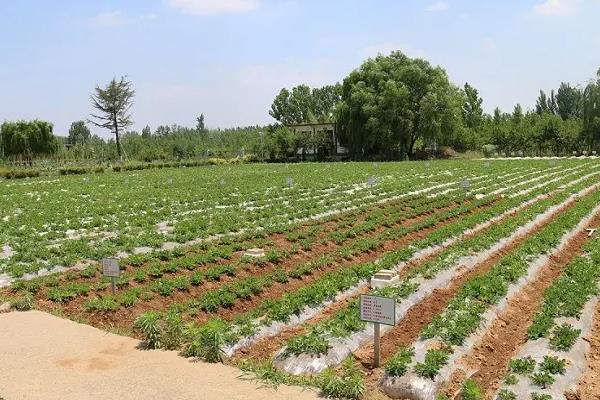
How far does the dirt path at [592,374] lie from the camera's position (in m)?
6.15

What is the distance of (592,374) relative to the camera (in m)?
6.67

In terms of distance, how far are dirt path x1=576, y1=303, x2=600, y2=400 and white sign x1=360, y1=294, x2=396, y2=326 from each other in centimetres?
211

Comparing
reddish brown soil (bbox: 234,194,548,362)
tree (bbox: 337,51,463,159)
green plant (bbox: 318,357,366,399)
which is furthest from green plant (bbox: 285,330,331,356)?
tree (bbox: 337,51,463,159)

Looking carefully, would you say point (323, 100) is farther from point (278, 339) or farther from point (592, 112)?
point (278, 339)

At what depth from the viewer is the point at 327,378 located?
20.2 feet

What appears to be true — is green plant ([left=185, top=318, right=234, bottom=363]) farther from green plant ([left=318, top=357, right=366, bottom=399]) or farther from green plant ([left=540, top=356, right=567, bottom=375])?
green plant ([left=540, top=356, right=567, bottom=375])

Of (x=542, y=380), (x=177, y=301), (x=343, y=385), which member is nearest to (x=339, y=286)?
(x=177, y=301)

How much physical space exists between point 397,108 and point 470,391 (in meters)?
53.0

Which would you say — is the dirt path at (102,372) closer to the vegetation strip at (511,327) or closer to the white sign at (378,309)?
the white sign at (378,309)

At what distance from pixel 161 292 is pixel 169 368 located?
3.12 meters

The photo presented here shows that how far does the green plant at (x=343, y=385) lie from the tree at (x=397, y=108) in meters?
51.8

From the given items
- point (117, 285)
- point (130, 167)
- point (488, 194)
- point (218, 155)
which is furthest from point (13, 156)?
point (117, 285)

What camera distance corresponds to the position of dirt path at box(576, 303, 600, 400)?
615cm

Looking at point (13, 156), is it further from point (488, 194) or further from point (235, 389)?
point (235, 389)
